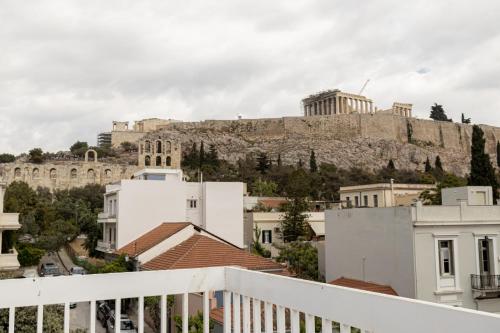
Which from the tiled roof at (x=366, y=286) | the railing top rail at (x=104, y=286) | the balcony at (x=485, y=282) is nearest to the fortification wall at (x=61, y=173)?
the tiled roof at (x=366, y=286)

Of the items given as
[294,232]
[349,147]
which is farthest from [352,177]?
[294,232]

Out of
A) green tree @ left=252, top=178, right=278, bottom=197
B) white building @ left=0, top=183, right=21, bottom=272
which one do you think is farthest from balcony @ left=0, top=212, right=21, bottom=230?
green tree @ left=252, top=178, right=278, bottom=197

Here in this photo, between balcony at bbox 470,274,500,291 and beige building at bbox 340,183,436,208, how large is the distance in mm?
20900

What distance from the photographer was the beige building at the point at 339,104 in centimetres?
10706

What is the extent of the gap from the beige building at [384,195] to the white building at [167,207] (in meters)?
13.8

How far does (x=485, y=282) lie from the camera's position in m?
15.8

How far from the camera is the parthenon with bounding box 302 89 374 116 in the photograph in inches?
4215

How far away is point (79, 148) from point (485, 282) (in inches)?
3567

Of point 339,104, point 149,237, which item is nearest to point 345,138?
point 339,104

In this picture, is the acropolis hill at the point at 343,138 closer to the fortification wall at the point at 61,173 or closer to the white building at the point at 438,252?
the fortification wall at the point at 61,173

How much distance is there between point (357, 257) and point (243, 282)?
15.4 m

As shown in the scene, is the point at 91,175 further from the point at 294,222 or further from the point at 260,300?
the point at 260,300

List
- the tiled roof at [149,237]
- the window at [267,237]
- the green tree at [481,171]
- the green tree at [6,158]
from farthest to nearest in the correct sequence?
the green tree at [6,158]
the green tree at [481,171]
the window at [267,237]
the tiled roof at [149,237]

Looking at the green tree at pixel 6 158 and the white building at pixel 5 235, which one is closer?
the white building at pixel 5 235
